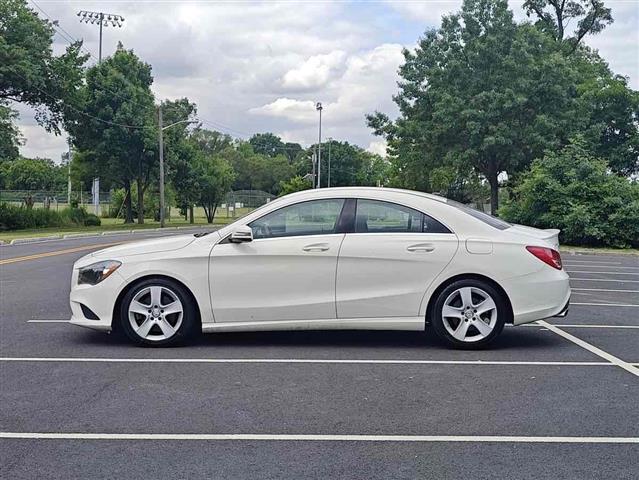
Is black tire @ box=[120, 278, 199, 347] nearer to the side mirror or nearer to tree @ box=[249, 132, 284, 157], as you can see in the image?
the side mirror

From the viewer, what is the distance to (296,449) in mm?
4410

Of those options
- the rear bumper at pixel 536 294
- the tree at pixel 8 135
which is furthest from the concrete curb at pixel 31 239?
the rear bumper at pixel 536 294

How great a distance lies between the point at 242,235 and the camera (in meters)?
7.12

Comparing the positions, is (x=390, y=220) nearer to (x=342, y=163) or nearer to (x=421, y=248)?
(x=421, y=248)

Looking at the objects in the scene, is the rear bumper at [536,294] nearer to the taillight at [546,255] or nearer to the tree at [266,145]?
the taillight at [546,255]

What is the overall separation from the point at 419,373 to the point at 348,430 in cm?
166

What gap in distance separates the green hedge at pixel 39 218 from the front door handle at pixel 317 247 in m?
35.3

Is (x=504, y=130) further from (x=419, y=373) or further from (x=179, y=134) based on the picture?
(x=419, y=373)

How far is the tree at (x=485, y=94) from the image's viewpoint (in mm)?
36031

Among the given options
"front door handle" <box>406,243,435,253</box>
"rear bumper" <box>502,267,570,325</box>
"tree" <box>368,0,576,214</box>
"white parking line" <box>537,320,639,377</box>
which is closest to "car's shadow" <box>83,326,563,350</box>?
"white parking line" <box>537,320,639,377</box>

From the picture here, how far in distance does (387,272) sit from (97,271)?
2.84 meters

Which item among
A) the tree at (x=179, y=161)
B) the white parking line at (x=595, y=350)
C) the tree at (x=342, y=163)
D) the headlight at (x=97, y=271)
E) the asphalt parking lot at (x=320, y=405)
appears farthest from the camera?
the tree at (x=342, y=163)

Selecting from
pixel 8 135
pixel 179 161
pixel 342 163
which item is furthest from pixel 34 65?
pixel 342 163

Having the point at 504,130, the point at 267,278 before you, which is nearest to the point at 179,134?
the point at 504,130
